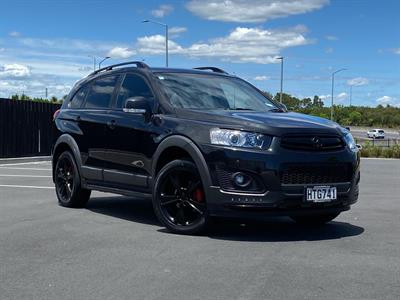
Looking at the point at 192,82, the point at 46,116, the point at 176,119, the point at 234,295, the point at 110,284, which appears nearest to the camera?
the point at 234,295

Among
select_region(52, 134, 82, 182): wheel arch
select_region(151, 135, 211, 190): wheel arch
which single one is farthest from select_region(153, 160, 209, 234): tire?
select_region(52, 134, 82, 182): wheel arch

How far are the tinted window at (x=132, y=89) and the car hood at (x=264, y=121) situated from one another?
2.77 feet

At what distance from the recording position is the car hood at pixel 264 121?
20.3ft

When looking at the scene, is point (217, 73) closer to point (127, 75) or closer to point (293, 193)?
point (127, 75)

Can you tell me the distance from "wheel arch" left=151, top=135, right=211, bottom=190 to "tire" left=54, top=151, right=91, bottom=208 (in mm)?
1933

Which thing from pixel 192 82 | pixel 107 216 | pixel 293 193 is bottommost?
pixel 107 216

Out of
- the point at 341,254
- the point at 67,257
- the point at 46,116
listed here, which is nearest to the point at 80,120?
the point at 67,257

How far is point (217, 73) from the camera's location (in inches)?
325

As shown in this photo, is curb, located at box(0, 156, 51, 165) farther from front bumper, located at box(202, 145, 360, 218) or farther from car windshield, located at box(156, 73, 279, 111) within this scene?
front bumper, located at box(202, 145, 360, 218)

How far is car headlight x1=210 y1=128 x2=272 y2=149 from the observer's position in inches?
241

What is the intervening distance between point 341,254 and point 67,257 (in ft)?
8.51

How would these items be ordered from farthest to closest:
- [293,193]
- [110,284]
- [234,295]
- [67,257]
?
[293,193], [67,257], [110,284], [234,295]

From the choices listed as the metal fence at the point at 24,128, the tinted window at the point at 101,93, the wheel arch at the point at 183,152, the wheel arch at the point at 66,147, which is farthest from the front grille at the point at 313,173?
the metal fence at the point at 24,128

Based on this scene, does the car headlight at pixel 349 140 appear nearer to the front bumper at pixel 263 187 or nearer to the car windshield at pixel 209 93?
the front bumper at pixel 263 187
